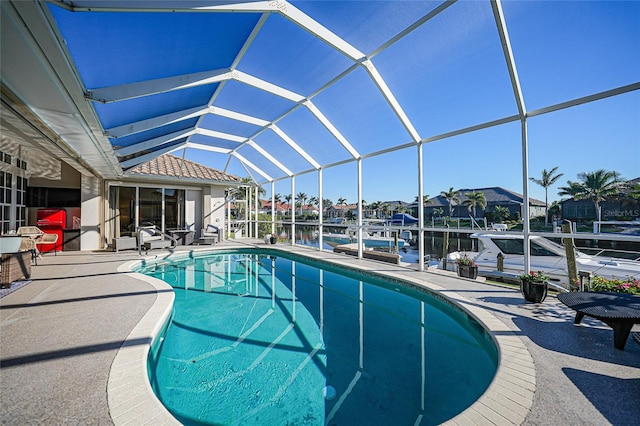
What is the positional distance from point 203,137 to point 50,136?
6050 millimetres

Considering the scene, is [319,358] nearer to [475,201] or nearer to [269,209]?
[475,201]

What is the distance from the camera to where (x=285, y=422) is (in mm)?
2750

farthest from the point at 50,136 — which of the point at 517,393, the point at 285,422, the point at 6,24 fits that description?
the point at 517,393

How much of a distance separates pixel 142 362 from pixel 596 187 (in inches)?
342

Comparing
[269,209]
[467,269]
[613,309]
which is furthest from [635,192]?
[269,209]

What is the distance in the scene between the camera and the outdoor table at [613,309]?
3.10m

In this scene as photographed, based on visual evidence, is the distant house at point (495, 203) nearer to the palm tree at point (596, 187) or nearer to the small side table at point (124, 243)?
the palm tree at point (596, 187)

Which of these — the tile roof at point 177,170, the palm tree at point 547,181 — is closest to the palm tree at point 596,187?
the palm tree at point 547,181

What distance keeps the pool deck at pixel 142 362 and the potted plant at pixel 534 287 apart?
5.8 inches

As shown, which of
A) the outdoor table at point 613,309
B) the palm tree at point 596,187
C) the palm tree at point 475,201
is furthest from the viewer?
the palm tree at point 475,201

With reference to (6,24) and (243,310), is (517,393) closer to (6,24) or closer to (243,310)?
(243,310)

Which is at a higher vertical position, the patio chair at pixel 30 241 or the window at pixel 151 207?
the window at pixel 151 207

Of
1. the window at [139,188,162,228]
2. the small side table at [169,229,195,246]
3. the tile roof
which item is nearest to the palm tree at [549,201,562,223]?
the tile roof

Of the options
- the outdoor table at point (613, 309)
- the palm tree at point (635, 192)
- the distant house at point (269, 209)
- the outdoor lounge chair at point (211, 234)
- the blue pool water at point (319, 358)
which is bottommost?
the blue pool water at point (319, 358)
